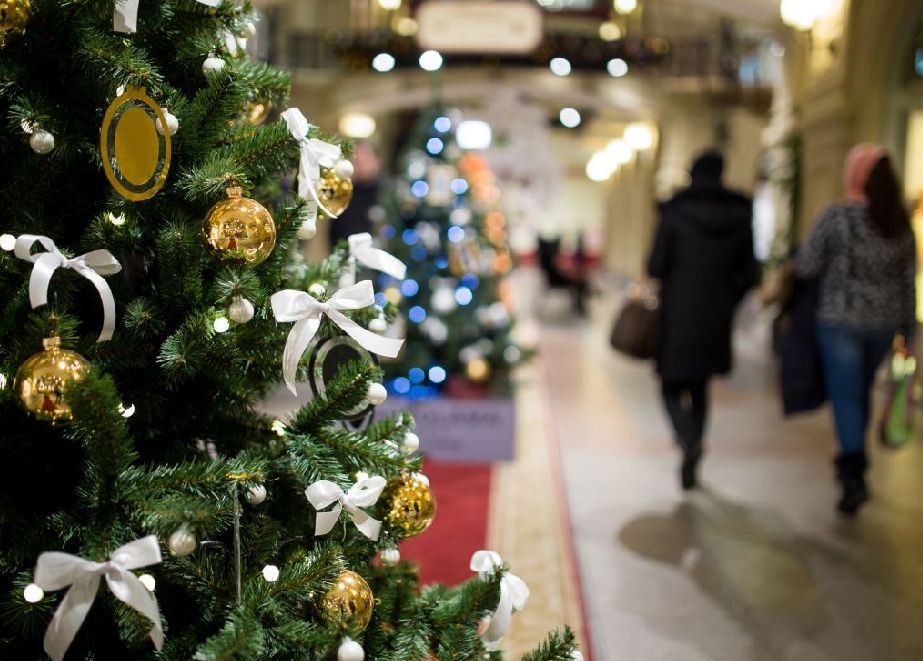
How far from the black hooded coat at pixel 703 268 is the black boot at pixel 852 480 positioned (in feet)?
2.23

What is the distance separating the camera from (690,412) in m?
4.25

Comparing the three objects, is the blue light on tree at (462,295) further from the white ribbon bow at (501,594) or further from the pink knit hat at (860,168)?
the white ribbon bow at (501,594)

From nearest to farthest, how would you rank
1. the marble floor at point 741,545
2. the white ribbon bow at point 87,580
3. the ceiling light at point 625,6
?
1. the white ribbon bow at point 87,580
2. the marble floor at point 741,545
3. the ceiling light at point 625,6

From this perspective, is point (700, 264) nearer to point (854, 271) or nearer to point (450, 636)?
point (854, 271)

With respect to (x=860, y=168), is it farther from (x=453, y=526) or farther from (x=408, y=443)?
(x=408, y=443)

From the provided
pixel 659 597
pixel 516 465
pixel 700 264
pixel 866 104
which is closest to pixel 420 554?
pixel 659 597

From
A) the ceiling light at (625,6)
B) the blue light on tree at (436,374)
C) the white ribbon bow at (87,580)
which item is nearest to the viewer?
the white ribbon bow at (87,580)

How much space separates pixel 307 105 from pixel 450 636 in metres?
16.6

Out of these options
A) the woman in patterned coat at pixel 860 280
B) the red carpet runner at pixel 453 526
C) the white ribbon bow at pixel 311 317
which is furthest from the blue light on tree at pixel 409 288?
the white ribbon bow at pixel 311 317

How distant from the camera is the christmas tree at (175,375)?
133cm

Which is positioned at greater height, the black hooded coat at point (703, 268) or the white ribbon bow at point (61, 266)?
the white ribbon bow at point (61, 266)

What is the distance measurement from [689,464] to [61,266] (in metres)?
3.40

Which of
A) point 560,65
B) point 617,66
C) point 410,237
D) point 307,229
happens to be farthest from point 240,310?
point 617,66

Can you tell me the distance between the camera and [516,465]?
4746 millimetres
